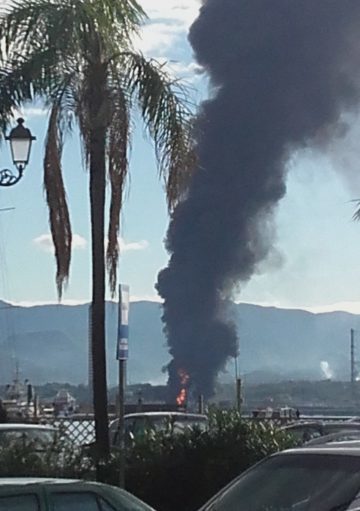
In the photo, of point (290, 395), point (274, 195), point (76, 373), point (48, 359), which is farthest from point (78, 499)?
point (48, 359)

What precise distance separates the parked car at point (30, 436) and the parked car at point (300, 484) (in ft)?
24.9

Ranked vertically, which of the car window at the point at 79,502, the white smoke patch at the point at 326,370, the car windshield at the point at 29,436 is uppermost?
the white smoke patch at the point at 326,370

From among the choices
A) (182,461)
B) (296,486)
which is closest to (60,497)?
(296,486)

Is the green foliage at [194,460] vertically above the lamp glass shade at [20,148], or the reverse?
the lamp glass shade at [20,148]

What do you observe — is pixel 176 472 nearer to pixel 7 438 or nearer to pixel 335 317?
pixel 7 438

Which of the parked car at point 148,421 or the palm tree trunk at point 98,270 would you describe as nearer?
the palm tree trunk at point 98,270

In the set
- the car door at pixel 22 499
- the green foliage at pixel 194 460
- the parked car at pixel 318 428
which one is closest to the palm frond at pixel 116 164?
the green foliage at pixel 194 460

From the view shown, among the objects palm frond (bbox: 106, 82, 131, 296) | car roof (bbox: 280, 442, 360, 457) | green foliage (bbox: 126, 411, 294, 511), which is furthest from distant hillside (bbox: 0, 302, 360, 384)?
car roof (bbox: 280, 442, 360, 457)

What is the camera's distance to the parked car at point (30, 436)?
1755 centimetres

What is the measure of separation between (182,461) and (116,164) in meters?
4.80

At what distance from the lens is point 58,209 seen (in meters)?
19.9

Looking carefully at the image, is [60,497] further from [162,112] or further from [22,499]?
[162,112]

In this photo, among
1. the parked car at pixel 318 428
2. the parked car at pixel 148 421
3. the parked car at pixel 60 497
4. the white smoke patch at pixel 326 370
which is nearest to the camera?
the parked car at pixel 60 497

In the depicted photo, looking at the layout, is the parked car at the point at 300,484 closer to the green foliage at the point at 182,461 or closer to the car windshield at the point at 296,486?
the car windshield at the point at 296,486
